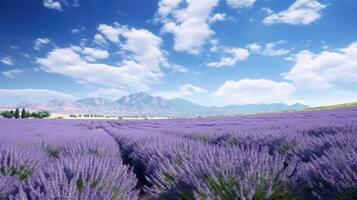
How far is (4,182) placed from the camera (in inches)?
83.0

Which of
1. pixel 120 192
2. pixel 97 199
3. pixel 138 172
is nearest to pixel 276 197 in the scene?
pixel 120 192

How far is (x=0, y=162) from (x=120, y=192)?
1615mm

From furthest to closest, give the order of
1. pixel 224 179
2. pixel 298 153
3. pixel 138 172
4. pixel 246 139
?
pixel 246 139
pixel 138 172
pixel 298 153
pixel 224 179

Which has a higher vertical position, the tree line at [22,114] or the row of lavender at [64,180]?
the tree line at [22,114]

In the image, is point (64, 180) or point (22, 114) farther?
point (22, 114)

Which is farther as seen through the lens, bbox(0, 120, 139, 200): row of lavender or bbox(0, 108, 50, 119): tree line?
bbox(0, 108, 50, 119): tree line

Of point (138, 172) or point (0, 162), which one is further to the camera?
point (138, 172)

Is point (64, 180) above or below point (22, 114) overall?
below

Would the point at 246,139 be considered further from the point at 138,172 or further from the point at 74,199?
the point at 74,199

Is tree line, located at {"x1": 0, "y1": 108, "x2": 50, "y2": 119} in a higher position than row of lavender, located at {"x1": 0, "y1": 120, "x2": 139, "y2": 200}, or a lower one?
higher

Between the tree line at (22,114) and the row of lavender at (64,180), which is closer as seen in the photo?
the row of lavender at (64,180)

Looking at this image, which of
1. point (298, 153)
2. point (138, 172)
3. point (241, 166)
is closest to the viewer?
point (241, 166)

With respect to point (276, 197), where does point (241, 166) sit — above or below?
above

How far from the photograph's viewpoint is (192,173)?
2295 mm
